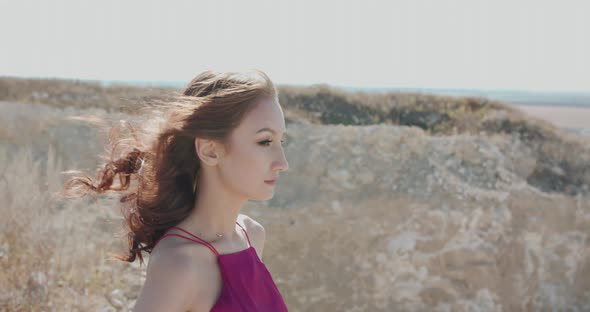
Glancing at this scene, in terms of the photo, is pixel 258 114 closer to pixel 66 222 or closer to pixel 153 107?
pixel 153 107

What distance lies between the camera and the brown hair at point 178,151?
2211mm

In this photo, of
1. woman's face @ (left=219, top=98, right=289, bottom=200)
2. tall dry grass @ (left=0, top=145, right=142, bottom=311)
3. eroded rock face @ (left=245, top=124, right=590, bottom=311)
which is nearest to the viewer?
woman's face @ (left=219, top=98, right=289, bottom=200)

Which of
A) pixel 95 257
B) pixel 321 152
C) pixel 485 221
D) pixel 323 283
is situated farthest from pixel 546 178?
pixel 95 257

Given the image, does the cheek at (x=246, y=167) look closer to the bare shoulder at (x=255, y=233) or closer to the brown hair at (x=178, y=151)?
the brown hair at (x=178, y=151)

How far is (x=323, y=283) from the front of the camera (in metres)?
7.30

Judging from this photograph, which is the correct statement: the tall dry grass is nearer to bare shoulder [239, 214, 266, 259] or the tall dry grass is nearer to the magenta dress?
bare shoulder [239, 214, 266, 259]

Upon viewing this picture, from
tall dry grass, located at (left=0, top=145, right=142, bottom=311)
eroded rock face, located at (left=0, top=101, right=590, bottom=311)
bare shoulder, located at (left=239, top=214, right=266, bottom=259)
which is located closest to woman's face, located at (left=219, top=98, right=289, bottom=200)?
bare shoulder, located at (left=239, top=214, right=266, bottom=259)

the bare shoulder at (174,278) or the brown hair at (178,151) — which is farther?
the brown hair at (178,151)

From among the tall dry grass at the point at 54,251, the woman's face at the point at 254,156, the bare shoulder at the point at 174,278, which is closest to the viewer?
the bare shoulder at the point at 174,278

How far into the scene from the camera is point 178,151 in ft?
7.53

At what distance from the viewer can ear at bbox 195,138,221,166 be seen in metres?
2.24

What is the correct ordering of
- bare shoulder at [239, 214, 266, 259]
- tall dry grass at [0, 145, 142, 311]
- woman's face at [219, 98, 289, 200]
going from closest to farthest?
1. woman's face at [219, 98, 289, 200]
2. bare shoulder at [239, 214, 266, 259]
3. tall dry grass at [0, 145, 142, 311]

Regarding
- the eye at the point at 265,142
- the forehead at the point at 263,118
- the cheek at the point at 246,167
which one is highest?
the forehead at the point at 263,118

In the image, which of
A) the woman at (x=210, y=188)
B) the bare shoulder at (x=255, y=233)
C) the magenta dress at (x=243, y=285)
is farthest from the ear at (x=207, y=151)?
the bare shoulder at (x=255, y=233)
